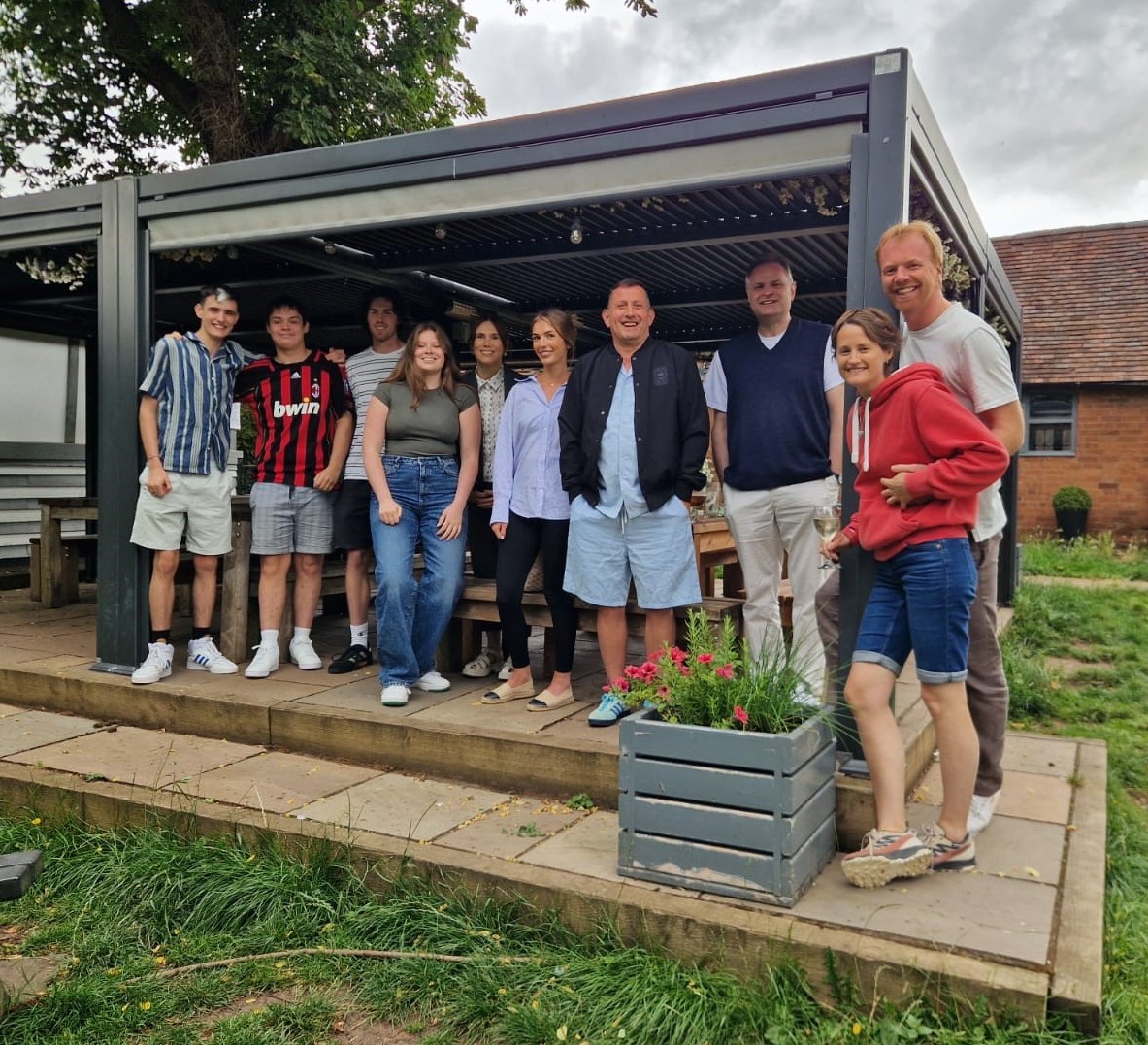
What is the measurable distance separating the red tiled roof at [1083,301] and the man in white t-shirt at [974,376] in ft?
50.5

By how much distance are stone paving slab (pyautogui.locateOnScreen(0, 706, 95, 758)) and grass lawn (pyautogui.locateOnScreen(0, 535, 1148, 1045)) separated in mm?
825

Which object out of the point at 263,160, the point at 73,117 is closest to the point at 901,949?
the point at 263,160

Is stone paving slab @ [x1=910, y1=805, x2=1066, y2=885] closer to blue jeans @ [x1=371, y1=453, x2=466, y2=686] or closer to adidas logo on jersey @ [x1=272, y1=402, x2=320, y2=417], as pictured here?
blue jeans @ [x1=371, y1=453, x2=466, y2=686]

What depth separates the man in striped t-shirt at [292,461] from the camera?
4.94 m

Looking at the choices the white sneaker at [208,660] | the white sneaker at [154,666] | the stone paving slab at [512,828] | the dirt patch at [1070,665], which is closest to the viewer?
the stone paving slab at [512,828]

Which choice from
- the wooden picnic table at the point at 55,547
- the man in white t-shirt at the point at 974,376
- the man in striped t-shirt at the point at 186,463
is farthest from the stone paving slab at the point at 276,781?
the wooden picnic table at the point at 55,547

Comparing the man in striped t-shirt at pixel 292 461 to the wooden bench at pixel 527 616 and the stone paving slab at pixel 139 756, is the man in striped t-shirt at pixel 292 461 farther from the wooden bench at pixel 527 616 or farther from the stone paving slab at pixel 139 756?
the wooden bench at pixel 527 616

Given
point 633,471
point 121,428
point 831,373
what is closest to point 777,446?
point 831,373

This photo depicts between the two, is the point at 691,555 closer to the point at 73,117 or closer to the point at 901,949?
the point at 901,949

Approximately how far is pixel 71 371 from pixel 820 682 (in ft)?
30.5

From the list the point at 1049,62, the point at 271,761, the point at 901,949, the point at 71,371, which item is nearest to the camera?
the point at 901,949

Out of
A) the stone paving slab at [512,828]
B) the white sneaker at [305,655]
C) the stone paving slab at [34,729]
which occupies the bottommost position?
the stone paving slab at [512,828]

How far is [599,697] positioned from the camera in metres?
4.65

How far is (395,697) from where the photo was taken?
4.38m
